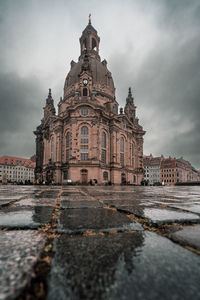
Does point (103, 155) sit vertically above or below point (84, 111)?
below

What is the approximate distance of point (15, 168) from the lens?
81.1 meters

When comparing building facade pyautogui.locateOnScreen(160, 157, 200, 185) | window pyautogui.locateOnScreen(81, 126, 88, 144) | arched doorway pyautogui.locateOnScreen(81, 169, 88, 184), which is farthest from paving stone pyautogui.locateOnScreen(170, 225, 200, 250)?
building facade pyautogui.locateOnScreen(160, 157, 200, 185)

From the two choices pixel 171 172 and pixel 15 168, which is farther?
pixel 15 168

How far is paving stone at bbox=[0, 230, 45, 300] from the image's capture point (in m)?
0.52

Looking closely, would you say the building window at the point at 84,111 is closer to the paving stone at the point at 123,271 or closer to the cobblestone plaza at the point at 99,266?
the cobblestone plaza at the point at 99,266

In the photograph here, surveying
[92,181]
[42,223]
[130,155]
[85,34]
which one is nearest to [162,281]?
[42,223]

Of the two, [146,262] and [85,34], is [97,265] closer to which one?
[146,262]

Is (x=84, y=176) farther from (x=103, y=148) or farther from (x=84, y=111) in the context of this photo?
(x=84, y=111)

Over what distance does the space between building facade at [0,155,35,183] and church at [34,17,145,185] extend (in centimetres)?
4760

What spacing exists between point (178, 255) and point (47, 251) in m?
0.63

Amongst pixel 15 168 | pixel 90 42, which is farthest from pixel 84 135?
pixel 15 168

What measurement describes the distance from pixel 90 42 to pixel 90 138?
116 ft

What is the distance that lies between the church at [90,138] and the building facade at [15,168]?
156 ft

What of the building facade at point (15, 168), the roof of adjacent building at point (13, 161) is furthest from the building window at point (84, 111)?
the roof of adjacent building at point (13, 161)
